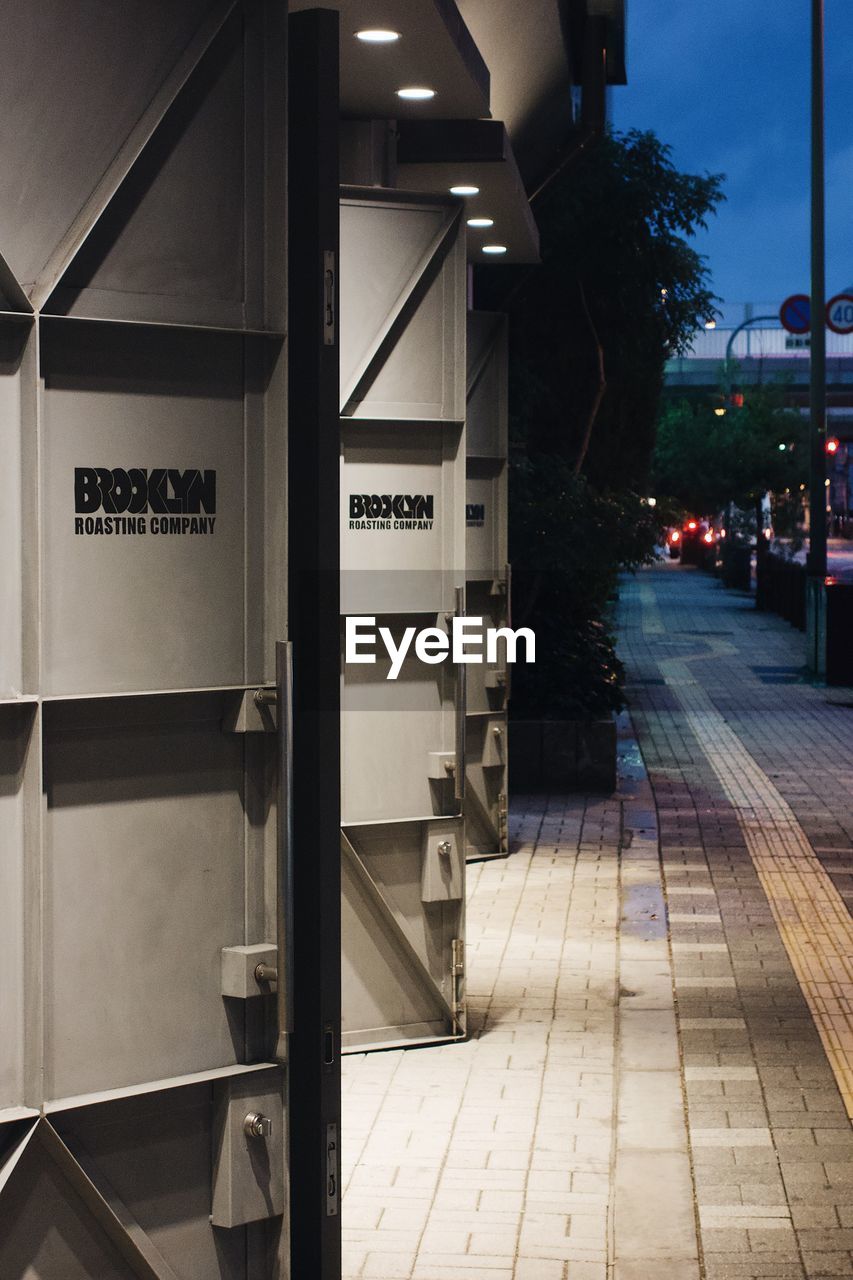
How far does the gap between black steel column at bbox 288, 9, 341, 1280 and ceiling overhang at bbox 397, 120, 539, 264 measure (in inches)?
164

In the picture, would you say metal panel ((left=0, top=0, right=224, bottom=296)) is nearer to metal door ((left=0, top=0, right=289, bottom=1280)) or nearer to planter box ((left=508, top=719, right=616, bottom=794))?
metal door ((left=0, top=0, right=289, bottom=1280))

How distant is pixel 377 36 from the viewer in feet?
20.3

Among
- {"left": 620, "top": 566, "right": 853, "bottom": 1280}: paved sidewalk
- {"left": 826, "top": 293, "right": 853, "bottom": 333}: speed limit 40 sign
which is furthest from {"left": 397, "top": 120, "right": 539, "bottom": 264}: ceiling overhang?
{"left": 826, "top": 293, "right": 853, "bottom": 333}: speed limit 40 sign

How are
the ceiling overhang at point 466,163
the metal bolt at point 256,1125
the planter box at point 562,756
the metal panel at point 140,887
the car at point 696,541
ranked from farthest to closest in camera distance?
the car at point 696,541 → the planter box at point 562,756 → the ceiling overhang at point 466,163 → the metal bolt at point 256,1125 → the metal panel at point 140,887

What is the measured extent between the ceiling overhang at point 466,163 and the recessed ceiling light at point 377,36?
4.68ft

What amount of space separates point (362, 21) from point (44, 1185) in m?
4.23

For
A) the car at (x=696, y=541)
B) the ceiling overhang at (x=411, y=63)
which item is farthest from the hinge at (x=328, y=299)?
the car at (x=696, y=541)

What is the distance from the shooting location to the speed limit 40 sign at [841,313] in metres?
29.4

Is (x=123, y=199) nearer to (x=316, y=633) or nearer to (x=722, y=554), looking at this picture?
(x=316, y=633)

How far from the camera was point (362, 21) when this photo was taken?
19.8 ft

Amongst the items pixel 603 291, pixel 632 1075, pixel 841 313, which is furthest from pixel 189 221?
pixel 841 313

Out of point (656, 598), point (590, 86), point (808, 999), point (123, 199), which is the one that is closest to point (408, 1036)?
point (808, 999)

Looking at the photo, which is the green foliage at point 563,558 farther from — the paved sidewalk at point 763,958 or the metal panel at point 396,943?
the metal panel at point 396,943

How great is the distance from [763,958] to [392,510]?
11.2 ft
